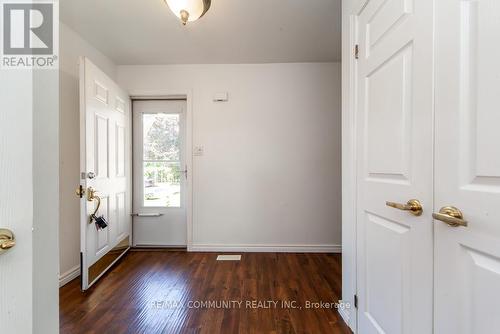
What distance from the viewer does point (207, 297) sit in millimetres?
1794

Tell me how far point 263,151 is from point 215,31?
1.38 m

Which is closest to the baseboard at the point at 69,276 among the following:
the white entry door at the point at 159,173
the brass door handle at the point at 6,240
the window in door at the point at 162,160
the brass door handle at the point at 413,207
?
the white entry door at the point at 159,173

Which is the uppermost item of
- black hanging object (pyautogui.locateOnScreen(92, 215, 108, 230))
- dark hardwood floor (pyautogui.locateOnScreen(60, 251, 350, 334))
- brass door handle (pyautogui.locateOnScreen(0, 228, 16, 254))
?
brass door handle (pyautogui.locateOnScreen(0, 228, 16, 254))

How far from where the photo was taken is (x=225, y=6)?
1771 millimetres

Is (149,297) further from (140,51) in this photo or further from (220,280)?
(140,51)

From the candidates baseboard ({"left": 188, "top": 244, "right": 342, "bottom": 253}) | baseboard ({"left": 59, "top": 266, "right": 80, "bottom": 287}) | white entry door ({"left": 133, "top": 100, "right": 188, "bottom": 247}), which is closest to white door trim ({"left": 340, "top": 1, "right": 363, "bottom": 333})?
baseboard ({"left": 188, "top": 244, "right": 342, "bottom": 253})

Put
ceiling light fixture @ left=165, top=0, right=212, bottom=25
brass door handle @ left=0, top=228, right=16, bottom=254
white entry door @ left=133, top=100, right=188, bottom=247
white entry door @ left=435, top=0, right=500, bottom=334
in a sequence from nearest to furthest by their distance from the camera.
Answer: brass door handle @ left=0, top=228, right=16, bottom=254
white entry door @ left=435, top=0, right=500, bottom=334
ceiling light fixture @ left=165, top=0, right=212, bottom=25
white entry door @ left=133, top=100, right=188, bottom=247

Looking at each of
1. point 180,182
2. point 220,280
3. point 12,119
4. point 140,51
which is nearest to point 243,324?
point 220,280

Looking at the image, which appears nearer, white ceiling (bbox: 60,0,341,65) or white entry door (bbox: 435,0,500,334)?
white entry door (bbox: 435,0,500,334)

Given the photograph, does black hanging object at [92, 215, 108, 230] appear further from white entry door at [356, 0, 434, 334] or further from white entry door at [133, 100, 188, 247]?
white entry door at [356, 0, 434, 334]

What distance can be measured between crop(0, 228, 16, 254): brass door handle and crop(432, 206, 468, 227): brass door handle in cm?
121

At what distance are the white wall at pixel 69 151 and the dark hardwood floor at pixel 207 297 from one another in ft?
0.92

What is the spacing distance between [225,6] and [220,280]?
2.37m

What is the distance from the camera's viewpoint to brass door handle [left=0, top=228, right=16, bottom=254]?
0.49 m
